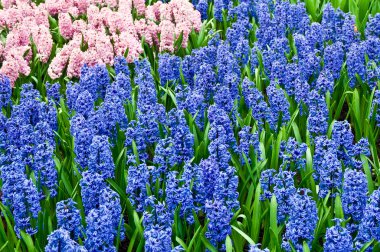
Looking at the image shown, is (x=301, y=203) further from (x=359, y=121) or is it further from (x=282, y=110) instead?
(x=359, y=121)

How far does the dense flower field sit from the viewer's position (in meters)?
4.45

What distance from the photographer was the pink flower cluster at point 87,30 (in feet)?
24.2

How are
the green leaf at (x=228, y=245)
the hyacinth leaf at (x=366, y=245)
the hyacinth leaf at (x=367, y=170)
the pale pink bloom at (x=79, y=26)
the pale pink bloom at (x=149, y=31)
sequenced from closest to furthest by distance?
the hyacinth leaf at (x=366, y=245) < the green leaf at (x=228, y=245) < the hyacinth leaf at (x=367, y=170) < the pale pink bloom at (x=149, y=31) < the pale pink bloom at (x=79, y=26)

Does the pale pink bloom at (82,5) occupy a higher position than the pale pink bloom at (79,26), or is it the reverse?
the pale pink bloom at (82,5)

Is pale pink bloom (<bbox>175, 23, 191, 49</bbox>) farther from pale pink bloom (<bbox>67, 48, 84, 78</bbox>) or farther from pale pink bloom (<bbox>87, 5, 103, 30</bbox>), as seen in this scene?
pale pink bloom (<bbox>67, 48, 84, 78</bbox>)

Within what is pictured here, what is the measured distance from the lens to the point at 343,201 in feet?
14.7

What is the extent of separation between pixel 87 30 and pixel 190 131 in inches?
116

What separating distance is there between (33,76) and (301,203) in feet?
13.9

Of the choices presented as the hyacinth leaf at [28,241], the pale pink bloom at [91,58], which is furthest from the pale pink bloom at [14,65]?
the hyacinth leaf at [28,241]

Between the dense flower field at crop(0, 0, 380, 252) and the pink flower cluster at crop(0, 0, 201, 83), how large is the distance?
0.02m

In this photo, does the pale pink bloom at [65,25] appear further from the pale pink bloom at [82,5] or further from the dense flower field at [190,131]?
the pale pink bloom at [82,5]

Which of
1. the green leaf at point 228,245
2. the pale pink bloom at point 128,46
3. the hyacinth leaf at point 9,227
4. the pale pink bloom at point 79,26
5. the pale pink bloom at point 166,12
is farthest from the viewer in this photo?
the pale pink bloom at point 166,12

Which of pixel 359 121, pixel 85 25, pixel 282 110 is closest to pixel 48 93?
pixel 85 25

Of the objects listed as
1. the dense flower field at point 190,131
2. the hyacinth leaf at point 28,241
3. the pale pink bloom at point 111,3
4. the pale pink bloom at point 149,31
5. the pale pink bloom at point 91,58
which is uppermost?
the pale pink bloom at point 111,3
